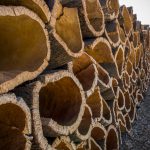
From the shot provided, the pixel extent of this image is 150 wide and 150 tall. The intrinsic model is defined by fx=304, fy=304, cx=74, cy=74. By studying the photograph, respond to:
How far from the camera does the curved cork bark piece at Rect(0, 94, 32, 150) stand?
4.64 feet

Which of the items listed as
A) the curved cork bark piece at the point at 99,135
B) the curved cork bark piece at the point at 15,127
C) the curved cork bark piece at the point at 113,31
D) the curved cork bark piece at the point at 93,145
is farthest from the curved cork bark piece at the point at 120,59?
the curved cork bark piece at the point at 15,127

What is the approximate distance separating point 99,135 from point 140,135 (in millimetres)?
1522

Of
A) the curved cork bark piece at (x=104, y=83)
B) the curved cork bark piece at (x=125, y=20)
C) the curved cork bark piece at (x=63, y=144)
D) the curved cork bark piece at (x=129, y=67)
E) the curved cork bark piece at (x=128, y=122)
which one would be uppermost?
the curved cork bark piece at (x=125, y=20)

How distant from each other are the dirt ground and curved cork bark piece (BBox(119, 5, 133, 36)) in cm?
145

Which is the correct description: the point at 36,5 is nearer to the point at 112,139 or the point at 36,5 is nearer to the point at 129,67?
the point at 112,139

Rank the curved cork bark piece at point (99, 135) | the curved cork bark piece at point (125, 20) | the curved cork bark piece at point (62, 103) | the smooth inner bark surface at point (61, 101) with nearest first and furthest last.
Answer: the curved cork bark piece at point (62, 103)
the smooth inner bark surface at point (61, 101)
the curved cork bark piece at point (99, 135)
the curved cork bark piece at point (125, 20)

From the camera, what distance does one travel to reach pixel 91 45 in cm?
274

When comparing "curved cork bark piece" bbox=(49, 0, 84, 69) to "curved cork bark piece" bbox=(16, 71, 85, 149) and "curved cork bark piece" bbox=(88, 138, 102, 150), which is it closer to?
"curved cork bark piece" bbox=(16, 71, 85, 149)

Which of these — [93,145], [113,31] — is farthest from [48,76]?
[113,31]

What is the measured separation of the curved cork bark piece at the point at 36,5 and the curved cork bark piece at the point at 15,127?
0.50 m

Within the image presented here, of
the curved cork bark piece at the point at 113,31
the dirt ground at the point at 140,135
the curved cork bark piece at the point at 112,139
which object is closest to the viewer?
the curved cork bark piece at the point at 112,139

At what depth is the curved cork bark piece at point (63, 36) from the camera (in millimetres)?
1873

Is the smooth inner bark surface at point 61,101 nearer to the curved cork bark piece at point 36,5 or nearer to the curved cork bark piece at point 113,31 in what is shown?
the curved cork bark piece at point 36,5

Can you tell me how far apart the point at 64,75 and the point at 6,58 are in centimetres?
39
